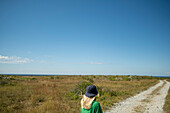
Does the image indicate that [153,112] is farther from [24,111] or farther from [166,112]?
[24,111]

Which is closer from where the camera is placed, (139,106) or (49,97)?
(139,106)

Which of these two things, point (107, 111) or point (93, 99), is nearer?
point (93, 99)

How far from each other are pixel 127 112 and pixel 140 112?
2.99 feet

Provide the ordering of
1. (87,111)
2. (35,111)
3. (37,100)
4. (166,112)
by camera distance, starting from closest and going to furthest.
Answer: (87,111), (35,111), (166,112), (37,100)

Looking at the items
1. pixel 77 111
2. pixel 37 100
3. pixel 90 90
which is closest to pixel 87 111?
pixel 90 90

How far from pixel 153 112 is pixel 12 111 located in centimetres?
992

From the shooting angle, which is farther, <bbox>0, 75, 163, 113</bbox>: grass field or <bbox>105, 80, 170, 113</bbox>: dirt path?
<bbox>105, 80, 170, 113</bbox>: dirt path

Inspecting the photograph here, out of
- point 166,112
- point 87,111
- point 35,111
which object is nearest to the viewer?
point 87,111

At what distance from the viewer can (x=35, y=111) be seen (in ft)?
23.4

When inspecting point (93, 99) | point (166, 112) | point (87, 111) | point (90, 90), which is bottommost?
point (166, 112)

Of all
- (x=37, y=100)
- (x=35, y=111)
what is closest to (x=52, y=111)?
(x=35, y=111)

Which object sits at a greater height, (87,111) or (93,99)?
(93,99)

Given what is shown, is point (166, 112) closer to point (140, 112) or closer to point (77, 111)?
point (140, 112)

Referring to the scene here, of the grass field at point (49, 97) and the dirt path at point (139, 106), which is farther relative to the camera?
the dirt path at point (139, 106)
